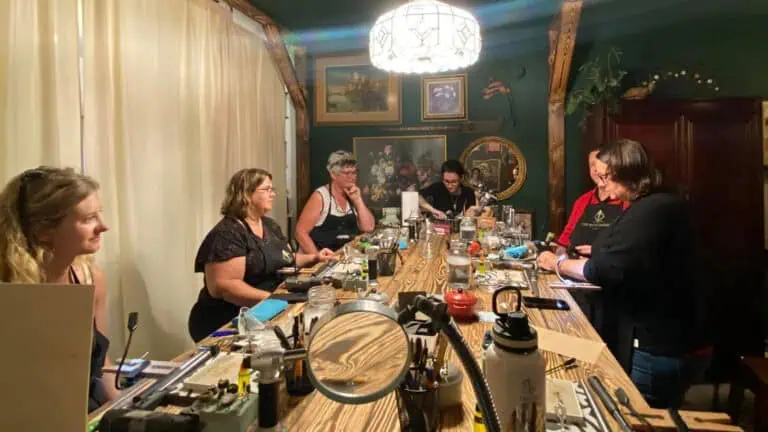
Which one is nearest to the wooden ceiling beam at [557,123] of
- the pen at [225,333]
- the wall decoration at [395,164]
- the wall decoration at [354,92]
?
the wall decoration at [395,164]

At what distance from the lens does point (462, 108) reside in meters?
4.79

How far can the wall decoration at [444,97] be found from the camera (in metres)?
4.78

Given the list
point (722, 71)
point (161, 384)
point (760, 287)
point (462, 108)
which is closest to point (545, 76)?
point (462, 108)

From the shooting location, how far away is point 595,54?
4.32 metres

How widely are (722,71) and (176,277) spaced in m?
4.60

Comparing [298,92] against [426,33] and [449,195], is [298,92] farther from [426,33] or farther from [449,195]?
[426,33]

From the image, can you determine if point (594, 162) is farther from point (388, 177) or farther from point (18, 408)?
point (18, 408)

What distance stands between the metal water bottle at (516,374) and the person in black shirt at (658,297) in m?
1.25

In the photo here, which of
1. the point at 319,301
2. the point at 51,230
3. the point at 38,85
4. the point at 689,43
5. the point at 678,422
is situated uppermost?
the point at 689,43

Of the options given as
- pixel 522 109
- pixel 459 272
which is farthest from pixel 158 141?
pixel 522 109

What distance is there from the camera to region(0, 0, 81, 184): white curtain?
1834 millimetres

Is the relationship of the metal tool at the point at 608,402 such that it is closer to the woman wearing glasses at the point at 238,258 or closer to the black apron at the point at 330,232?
the woman wearing glasses at the point at 238,258

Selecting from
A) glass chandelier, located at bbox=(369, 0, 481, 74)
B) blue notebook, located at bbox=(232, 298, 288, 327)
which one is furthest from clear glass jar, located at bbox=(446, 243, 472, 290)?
glass chandelier, located at bbox=(369, 0, 481, 74)

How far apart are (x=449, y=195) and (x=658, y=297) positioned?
284 cm
